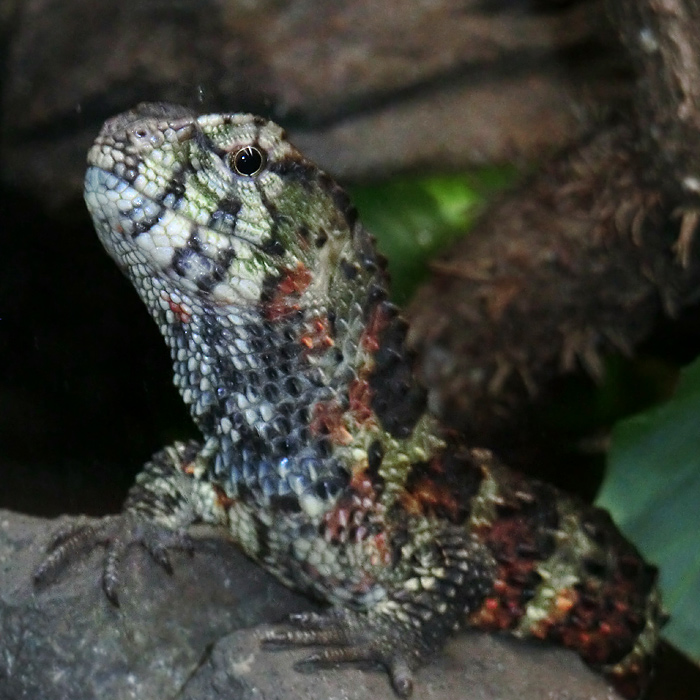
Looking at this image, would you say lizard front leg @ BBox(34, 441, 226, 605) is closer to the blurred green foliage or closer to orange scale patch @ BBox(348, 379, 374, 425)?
orange scale patch @ BBox(348, 379, 374, 425)

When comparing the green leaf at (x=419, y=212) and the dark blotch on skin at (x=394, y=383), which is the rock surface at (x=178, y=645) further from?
the green leaf at (x=419, y=212)

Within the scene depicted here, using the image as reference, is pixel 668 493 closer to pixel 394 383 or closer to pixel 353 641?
pixel 394 383

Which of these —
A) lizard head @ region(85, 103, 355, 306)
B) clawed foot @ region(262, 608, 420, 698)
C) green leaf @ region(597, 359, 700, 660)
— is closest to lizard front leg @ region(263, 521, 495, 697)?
clawed foot @ region(262, 608, 420, 698)

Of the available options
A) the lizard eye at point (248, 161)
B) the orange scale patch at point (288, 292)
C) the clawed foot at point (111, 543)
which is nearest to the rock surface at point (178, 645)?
the clawed foot at point (111, 543)

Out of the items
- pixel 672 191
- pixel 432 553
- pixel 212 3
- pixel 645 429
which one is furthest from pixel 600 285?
pixel 212 3

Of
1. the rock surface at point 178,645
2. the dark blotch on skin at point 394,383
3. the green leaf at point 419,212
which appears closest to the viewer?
the rock surface at point 178,645

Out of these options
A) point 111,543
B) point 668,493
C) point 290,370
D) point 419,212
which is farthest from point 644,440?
point 111,543

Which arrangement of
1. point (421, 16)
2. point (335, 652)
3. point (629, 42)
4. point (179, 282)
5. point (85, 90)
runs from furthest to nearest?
point (421, 16) → point (629, 42) → point (85, 90) → point (335, 652) → point (179, 282)

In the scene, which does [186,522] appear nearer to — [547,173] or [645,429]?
[645,429]
